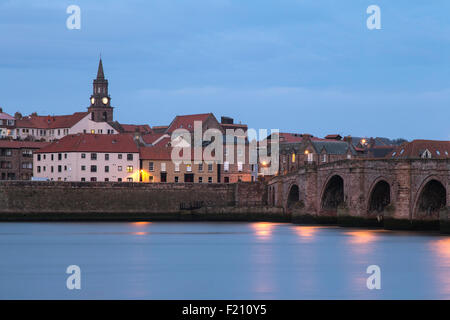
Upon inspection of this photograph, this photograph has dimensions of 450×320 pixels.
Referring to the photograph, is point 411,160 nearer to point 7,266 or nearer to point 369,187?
point 369,187

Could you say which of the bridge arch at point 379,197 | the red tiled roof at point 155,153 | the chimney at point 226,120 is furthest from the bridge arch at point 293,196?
the chimney at point 226,120

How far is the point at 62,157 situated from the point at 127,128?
56.0m

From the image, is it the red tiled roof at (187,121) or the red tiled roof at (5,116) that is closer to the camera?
the red tiled roof at (187,121)

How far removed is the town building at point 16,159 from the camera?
99.2 m

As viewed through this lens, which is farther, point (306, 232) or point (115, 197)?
point (115, 197)

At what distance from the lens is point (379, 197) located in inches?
2328

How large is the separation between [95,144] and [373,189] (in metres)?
39.7

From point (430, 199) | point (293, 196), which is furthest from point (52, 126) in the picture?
point (430, 199)

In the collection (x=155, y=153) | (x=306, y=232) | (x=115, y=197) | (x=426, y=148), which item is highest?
(x=426, y=148)

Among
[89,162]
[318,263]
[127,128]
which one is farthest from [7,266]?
[127,128]

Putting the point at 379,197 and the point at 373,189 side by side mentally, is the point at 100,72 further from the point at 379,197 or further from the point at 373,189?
the point at 373,189

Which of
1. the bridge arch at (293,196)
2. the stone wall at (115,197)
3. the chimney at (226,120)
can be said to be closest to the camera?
the bridge arch at (293,196)

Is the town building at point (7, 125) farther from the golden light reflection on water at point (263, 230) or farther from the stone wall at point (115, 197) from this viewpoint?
the golden light reflection on water at point (263, 230)

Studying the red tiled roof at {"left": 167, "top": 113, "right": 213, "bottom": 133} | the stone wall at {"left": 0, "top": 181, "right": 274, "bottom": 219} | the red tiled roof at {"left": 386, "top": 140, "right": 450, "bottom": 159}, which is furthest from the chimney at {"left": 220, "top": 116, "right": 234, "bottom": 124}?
the stone wall at {"left": 0, "top": 181, "right": 274, "bottom": 219}
